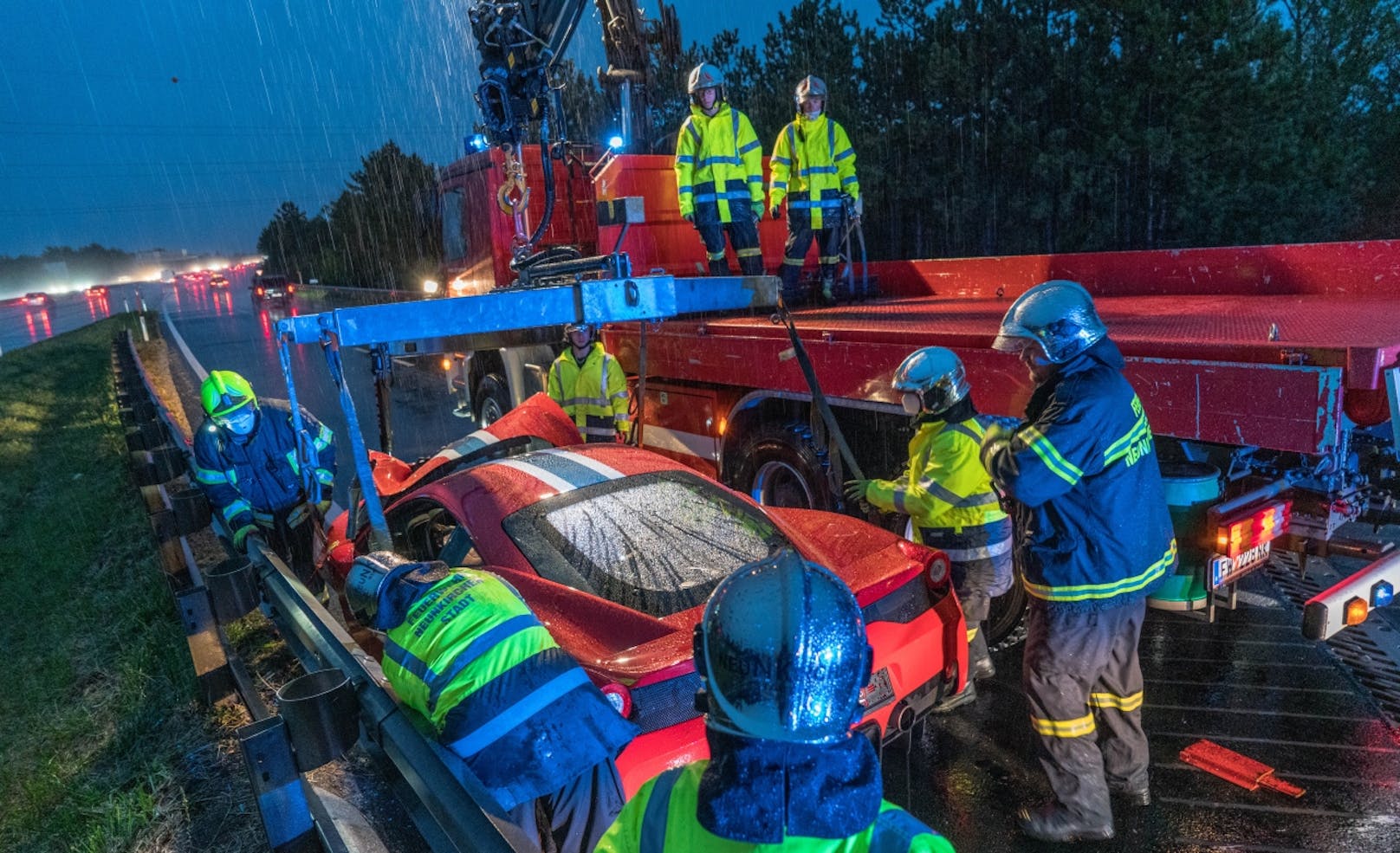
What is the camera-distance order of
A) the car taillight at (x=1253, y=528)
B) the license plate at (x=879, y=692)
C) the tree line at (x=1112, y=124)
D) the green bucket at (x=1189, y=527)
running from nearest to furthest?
the license plate at (x=879, y=692) → the car taillight at (x=1253, y=528) → the green bucket at (x=1189, y=527) → the tree line at (x=1112, y=124)

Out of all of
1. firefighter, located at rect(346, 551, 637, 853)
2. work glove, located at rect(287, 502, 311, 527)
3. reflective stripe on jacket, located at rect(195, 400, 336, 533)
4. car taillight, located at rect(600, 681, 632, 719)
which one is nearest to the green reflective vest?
firefighter, located at rect(346, 551, 637, 853)

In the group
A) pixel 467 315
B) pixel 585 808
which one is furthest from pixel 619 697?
pixel 467 315

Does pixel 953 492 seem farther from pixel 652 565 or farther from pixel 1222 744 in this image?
pixel 1222 744

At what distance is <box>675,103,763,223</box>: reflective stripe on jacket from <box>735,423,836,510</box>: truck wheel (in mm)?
2279

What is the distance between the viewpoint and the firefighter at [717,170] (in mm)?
6891

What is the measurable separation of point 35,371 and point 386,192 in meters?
21.3

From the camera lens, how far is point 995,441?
3082 mm

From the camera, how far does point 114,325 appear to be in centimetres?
2761

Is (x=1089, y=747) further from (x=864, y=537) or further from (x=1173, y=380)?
(x=1173, y=380)

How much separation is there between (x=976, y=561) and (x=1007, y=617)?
930 mm

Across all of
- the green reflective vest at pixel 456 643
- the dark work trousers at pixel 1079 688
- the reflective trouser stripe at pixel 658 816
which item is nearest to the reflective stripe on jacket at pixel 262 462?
the green reflective vest at pixel 456 643

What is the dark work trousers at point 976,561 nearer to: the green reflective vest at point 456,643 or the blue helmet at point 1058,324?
the blue helmet at point 1058,324

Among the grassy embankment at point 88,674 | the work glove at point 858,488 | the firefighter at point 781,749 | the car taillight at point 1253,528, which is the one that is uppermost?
the firefighter at point 781,749

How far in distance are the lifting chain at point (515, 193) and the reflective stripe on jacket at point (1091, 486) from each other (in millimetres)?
4907
